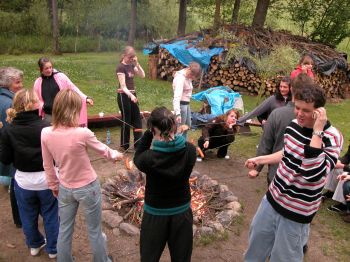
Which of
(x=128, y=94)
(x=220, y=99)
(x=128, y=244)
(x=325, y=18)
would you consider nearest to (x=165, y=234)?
(x=128, y=244)

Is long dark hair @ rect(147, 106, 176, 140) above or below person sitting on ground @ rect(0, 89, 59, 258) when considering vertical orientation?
above

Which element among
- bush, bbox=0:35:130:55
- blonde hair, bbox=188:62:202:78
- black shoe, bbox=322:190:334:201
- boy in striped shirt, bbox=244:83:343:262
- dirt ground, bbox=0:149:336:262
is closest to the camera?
boy in striped shirt, bbox=244:83:343:262

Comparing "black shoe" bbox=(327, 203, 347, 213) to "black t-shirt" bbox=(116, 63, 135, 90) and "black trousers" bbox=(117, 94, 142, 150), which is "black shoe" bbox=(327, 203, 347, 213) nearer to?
"black trousers" bbox=(117, 94, 142, 150)

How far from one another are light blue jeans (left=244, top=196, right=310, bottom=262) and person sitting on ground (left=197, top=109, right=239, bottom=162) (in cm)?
314

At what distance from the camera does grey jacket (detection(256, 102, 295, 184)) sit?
3.29 metres

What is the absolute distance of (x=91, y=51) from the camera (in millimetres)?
22141

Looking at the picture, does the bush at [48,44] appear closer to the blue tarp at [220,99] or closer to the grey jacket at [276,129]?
the blue tarp at [220,99]

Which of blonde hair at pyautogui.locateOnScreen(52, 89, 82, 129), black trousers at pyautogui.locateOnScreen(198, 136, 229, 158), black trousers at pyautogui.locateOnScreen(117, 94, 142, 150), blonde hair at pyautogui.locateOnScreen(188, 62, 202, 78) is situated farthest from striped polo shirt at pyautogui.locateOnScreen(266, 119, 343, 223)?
black trousers at pyautogui.locateOnScreen(117, 94, 142, 150)

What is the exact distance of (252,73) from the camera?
11.5 m

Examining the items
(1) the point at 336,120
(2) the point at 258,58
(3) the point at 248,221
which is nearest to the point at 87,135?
(3) the point at 248,221

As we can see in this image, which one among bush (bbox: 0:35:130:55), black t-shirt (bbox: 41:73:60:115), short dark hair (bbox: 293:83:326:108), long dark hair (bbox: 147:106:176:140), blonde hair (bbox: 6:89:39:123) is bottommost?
bush (bbox: 0:35:130:55)

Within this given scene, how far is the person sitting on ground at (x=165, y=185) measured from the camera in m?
2.29

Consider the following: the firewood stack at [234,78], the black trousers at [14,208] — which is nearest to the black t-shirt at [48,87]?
the black trousers at [14,208]

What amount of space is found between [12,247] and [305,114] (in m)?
3.15
